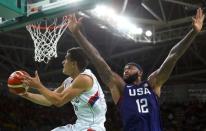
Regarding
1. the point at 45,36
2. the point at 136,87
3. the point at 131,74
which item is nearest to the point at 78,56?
the point at 131,74

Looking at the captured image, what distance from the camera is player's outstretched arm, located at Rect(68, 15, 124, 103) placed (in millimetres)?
4426

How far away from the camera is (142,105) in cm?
438

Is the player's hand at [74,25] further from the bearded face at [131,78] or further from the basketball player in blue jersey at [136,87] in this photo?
the bearded face at [131,78]

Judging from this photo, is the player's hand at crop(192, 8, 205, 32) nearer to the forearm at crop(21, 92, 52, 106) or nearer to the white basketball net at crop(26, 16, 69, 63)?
the forearm at crop(21, 92, 52, 106)

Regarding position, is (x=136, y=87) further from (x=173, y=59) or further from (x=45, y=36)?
(x=45, y=36)

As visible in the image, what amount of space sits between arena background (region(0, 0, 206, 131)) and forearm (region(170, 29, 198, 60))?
970 centimetres

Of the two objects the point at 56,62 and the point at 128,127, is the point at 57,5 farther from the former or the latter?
the point at 56,62

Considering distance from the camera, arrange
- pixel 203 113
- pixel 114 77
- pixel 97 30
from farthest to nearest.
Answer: pixel 203 113 < pixel 97 30 < pixel 114 77

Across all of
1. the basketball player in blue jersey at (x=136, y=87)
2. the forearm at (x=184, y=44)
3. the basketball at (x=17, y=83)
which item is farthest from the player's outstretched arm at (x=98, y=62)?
the basketball at (x=17, y=83)

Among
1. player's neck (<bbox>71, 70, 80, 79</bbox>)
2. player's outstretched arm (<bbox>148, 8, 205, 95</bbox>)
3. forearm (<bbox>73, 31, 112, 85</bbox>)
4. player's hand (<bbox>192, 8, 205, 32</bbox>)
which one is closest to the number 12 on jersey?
player's outstretched arm (<bbox>148, 8, 205, 95</bbox>)

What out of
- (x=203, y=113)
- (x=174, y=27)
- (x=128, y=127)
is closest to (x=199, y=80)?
(x=203, y=113)

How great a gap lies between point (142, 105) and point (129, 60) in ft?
47.7

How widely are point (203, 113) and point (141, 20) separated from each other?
19.9ft

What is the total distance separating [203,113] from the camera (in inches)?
703
